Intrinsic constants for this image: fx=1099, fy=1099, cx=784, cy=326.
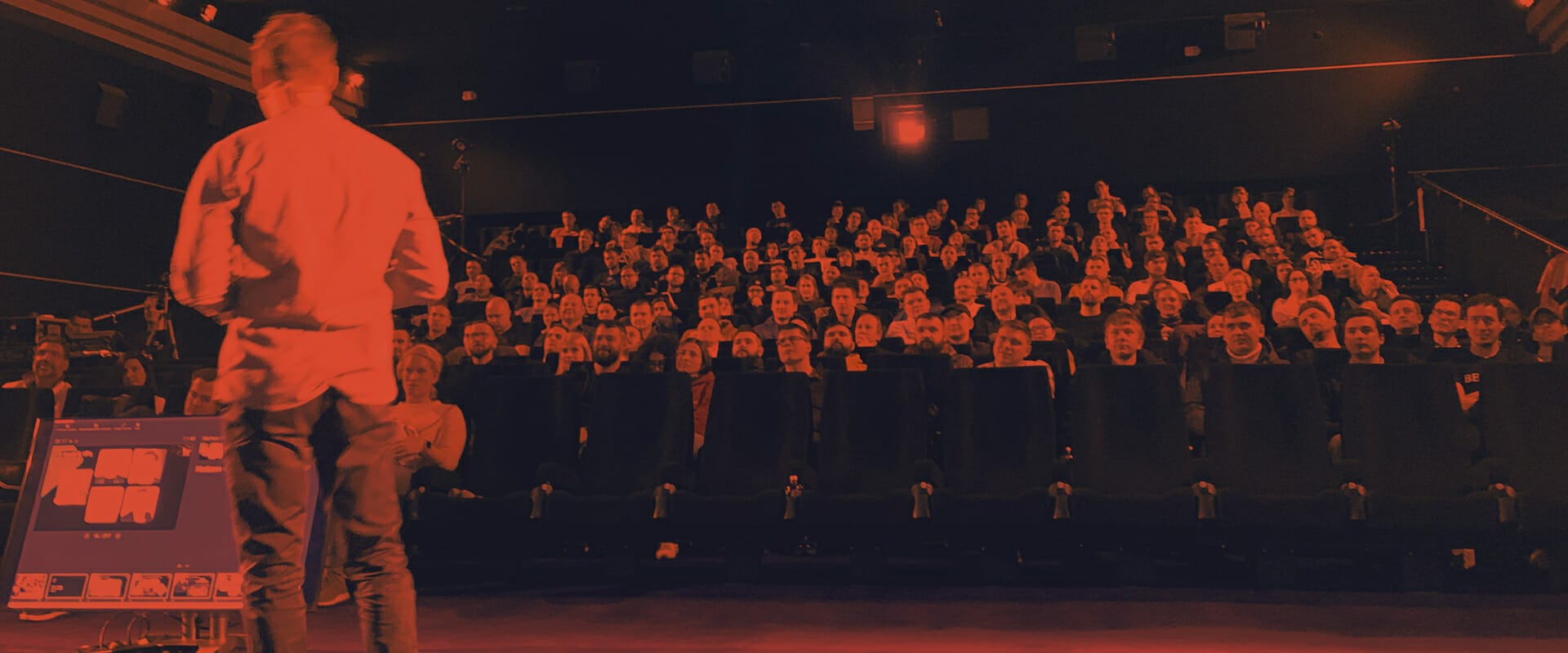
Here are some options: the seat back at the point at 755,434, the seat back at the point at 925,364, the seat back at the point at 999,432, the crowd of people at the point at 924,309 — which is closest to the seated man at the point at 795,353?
the crowd of people at the point at 924,309

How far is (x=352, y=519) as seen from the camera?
176 cm

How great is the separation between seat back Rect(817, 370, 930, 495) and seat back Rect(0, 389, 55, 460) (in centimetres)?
311

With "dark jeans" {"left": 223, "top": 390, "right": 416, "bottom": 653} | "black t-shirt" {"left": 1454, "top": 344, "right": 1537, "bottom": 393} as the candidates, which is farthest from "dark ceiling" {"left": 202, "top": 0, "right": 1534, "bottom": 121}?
"dark jeans" {"left": 223, "top": 390, "right": 416, "bottom": 653}

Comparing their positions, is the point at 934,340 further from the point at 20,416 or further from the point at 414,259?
the point at 20,416

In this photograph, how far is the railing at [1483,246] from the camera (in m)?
7.88

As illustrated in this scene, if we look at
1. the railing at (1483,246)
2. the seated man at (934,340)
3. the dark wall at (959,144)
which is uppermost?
the dark wall at (959,144)

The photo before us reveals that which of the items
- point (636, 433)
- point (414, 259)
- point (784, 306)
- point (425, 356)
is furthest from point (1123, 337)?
point (414, 259)

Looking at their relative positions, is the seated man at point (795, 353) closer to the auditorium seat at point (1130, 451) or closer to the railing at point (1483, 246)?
the auditorium seat at point (1130, 451)

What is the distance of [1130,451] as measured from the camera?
149 inches

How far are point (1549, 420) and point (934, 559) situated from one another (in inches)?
85.1

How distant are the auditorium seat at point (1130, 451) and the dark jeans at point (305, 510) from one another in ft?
8.35

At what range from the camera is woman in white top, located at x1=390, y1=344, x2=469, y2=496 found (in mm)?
3922

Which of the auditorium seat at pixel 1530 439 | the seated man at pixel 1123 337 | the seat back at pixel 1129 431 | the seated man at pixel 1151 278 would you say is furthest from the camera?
the seated man at pixel 1151 278

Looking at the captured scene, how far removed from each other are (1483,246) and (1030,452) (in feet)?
22.1
